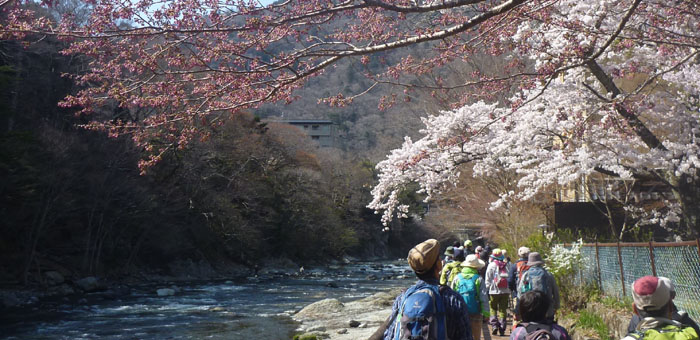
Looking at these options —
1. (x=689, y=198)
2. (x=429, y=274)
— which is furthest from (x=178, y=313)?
(x=429, y=274)

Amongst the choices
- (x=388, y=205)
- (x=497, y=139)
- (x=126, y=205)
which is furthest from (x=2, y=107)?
(x=497, y=139)

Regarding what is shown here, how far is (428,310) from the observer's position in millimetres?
3465

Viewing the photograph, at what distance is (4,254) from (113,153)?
6.70 meters

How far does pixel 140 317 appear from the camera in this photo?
1769 centimetres

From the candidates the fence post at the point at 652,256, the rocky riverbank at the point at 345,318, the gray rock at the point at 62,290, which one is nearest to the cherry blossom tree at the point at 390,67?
the fence post at the point at 652,256

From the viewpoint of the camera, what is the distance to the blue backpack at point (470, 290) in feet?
23.9

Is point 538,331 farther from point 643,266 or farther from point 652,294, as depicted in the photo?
point 643,266

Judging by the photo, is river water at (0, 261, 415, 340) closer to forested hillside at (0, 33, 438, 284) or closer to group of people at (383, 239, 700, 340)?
forested hillside at (0, 33, 438, 284)

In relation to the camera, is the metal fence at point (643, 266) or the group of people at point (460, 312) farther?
the metal fence at point (643, 266)

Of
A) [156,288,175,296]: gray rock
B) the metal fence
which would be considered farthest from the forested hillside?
the metal fence

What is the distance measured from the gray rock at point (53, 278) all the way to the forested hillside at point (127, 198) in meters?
0.37

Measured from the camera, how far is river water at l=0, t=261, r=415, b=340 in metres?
15.0

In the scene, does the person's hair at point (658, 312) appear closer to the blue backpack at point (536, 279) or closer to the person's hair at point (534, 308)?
the person's hair at point (534, 308)

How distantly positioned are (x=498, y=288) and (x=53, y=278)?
20.3m
